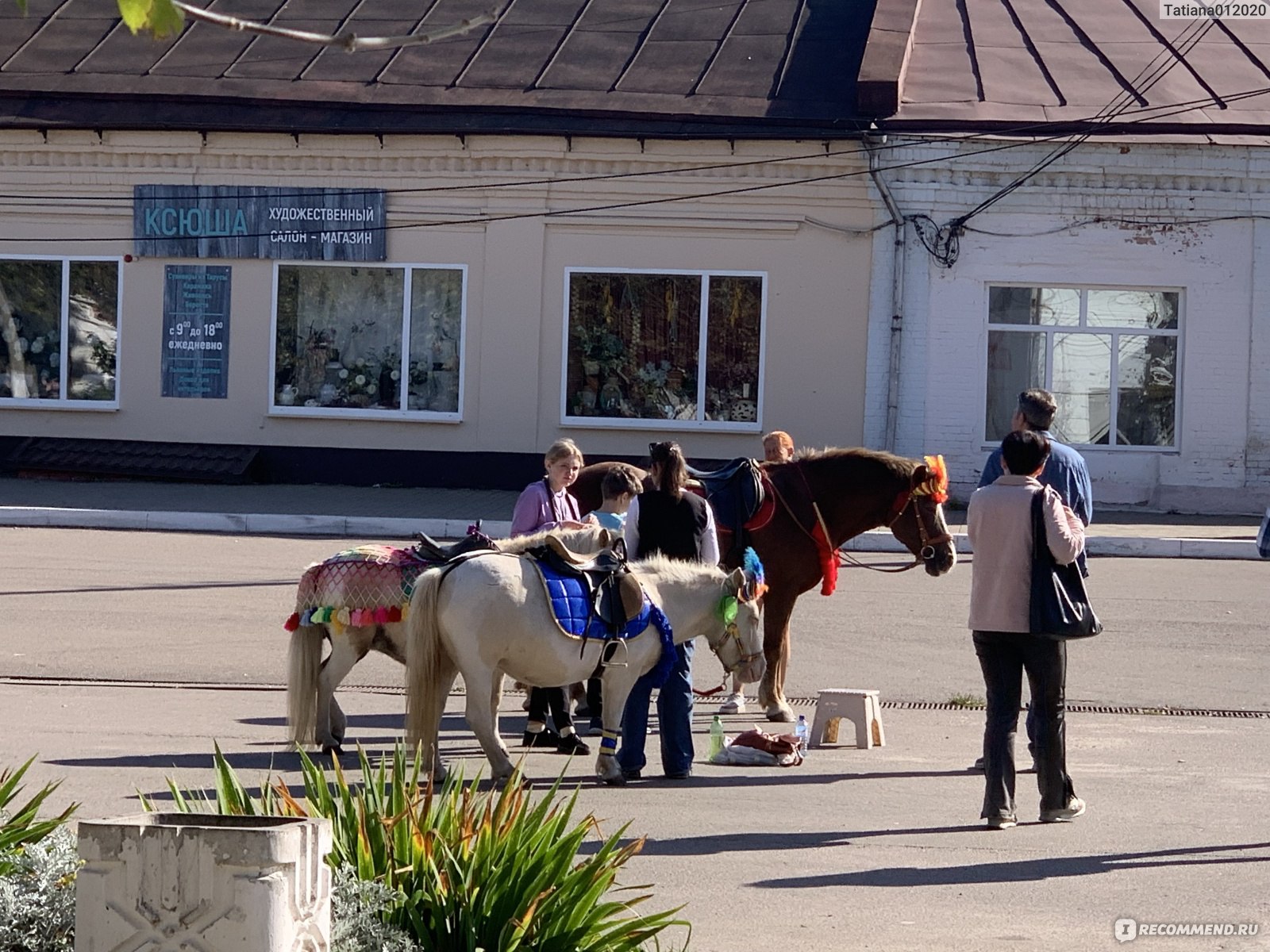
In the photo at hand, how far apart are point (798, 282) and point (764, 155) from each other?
5.93ft

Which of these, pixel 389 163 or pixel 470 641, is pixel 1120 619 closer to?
pixel 470 641

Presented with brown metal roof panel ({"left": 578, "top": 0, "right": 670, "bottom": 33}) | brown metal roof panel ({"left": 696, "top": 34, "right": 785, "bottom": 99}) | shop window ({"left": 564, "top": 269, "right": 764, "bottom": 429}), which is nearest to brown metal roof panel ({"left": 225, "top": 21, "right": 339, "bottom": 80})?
brown metal roof panel ({"left": 578, "top": 0, "right": 670, "bottom": 33})

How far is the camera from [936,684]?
443 inches

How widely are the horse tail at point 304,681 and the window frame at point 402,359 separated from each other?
1505cm

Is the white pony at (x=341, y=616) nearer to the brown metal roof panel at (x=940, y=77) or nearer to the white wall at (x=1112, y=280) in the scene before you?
the white wall at (x=1112, y=280)

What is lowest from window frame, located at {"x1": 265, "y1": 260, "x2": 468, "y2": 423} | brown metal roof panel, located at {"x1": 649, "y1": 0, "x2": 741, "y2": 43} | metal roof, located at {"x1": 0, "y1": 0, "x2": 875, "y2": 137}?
window frame, located at {"x1": 265, "y1": 260, "x2": 468, "y2": 423}

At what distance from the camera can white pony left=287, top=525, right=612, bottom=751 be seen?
27.1 ft

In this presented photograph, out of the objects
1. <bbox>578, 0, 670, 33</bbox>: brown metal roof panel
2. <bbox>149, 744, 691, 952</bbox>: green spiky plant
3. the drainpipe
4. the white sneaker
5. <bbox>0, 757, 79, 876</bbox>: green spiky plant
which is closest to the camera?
<bbox>149, 744, 691, 952</bbox>: green spiky plant

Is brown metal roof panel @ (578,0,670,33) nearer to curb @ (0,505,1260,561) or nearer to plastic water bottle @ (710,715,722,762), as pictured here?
curb @ (0,505,1260,561)

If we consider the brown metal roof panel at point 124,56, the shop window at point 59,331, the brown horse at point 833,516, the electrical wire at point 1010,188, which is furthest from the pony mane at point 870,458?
the brown metal roof panel at point 124,56

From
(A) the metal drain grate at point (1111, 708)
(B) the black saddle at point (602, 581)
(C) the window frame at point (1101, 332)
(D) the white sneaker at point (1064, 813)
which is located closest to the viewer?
(D) the white sneaker at point (1064, 813)

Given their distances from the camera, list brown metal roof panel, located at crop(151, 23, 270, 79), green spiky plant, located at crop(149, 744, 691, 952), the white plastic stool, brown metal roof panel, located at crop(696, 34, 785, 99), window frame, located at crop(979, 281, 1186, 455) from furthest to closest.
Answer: brown metal roof panel, located at crop(151, 23, 270, 79) < brown metal roof panel, located at crop(696, 34, 785, 99) < window frame, located at crop(979, 281, 1186, 455) < the white plastic stool < green spiky plant, located at crop(149, 744, 691, 952)

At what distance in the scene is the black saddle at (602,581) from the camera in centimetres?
800

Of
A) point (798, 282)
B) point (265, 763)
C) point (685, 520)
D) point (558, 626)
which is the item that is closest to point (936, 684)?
point (685, 520)
